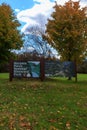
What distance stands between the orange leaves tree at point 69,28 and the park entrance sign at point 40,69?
473 cm

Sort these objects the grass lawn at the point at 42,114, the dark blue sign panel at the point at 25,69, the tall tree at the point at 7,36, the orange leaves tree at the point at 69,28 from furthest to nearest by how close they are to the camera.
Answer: the tall tree at the point at 7,36 < the orange leaves tree at the point at 69,28 < the dark blue sign panel at the point at 25,69 < the grass lawn at the point at 42,114

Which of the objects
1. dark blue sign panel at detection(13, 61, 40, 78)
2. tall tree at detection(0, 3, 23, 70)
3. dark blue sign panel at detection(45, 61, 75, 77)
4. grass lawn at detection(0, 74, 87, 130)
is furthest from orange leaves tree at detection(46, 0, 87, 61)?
grass lawn at detection(0, 74, 87, 130)

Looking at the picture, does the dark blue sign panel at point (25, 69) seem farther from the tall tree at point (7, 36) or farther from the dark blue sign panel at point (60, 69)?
the tall tree at point (7, 36)

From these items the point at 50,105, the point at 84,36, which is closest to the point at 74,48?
the point at 84,36

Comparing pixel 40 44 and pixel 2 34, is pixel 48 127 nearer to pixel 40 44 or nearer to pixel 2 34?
pixel 2 34

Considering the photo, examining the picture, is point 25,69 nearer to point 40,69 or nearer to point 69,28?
point 40,69

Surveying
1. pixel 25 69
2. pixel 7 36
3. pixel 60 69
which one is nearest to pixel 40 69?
pixel 25 69

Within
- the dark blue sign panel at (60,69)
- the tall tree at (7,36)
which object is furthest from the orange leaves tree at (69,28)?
the tall tree at (7,36)

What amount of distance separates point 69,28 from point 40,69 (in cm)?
701

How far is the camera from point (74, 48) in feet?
118

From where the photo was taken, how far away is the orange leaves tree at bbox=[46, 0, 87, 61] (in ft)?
114

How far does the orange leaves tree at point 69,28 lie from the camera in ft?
114

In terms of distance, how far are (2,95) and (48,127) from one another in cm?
723

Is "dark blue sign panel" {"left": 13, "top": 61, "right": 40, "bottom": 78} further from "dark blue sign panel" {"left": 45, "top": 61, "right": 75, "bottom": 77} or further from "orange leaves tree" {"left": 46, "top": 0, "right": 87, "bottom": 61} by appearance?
"orange leaves tree" {"left": 46, "top": 0, "right": 87, "bottom": 61}
